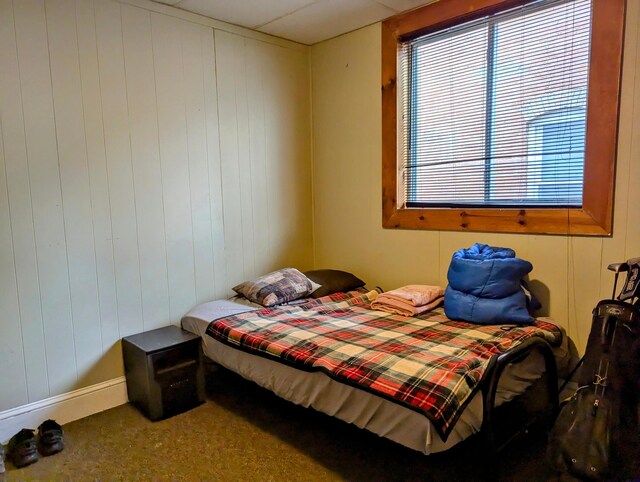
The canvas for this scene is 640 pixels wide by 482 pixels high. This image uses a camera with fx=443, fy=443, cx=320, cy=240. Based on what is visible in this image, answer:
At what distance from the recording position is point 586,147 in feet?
7.64

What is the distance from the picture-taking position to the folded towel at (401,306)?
268cm

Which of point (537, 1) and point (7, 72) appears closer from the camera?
point (7, 72)

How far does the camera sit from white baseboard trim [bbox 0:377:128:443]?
7.70 feet

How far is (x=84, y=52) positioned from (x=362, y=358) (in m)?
2.28

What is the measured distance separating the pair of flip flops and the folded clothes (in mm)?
1905

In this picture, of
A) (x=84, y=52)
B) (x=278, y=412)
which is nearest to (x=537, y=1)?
(x=84, y=52)

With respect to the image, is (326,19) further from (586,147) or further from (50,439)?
(50,439)

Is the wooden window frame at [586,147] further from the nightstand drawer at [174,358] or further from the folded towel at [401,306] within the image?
the nightstand drawer at [174,358]

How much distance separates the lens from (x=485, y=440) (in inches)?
68.7

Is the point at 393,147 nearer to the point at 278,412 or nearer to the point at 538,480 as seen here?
the point at 278,412

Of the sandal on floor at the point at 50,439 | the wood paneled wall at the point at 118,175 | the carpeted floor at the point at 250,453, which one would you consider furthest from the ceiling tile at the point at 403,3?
the sandal on floor at the point at 50,439

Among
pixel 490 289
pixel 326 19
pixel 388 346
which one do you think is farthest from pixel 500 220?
pixel 326 19

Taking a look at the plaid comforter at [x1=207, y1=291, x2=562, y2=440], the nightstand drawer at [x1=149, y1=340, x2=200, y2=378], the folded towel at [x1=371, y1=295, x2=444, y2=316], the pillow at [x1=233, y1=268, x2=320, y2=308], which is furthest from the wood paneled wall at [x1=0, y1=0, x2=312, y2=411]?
the folded towel at [x1=371, y1=295, x2=444, y2=316]

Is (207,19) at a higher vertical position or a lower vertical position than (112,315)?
higher
